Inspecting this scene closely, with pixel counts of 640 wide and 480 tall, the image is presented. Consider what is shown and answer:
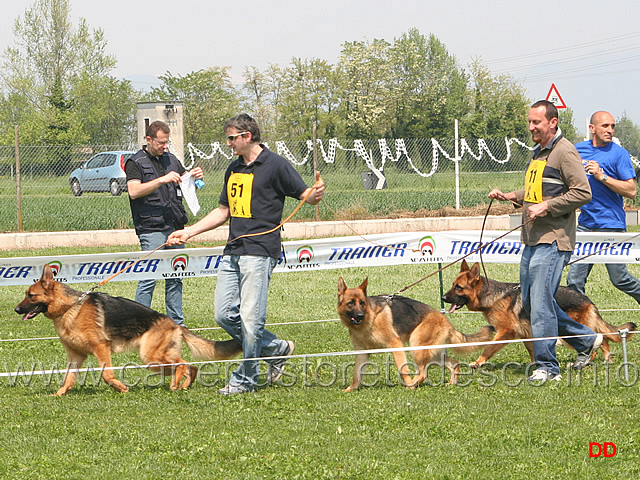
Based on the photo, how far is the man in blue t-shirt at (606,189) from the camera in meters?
7.27

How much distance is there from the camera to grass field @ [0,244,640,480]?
418 cm

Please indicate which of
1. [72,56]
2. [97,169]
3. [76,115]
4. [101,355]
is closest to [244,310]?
[101,355]

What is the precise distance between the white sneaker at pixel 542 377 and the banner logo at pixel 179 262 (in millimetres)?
3620

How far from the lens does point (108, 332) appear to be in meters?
6.16

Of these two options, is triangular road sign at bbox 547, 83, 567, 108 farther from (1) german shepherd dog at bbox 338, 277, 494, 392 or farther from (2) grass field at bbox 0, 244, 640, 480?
(1) german shepherd dog at bbox 338, 277, 494, 392

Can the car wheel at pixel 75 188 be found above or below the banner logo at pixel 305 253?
above

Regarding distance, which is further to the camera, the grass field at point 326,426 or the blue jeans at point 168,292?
the blue jeans at point 168,292

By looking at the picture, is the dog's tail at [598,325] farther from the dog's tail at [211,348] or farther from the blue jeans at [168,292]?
the blue jeans at [168,292]

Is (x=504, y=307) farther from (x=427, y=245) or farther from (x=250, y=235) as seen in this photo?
(x=250, y=235)

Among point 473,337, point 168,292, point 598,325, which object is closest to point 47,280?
point 168,292

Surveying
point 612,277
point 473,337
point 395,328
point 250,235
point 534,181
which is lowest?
point 473,337

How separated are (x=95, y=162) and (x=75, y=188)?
1.64 m

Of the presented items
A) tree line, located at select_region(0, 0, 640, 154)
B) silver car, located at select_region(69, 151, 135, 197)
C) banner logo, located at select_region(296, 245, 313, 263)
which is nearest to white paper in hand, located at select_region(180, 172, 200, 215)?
banner logo, located at select_region(296, 245, 313, 263)

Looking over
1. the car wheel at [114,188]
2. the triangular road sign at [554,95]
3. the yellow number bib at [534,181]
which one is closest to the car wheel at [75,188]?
the car wheel at [114,188]
